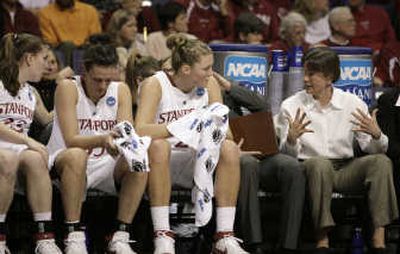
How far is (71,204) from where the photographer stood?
6125 mm

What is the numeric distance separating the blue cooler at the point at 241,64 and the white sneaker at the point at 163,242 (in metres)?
1.46

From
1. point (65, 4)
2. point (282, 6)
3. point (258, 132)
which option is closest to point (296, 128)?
point (258, 132)

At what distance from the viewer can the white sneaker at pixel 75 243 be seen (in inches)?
239

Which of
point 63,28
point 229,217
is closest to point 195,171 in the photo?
point 229,217

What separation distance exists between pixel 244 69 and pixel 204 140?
3.74ft

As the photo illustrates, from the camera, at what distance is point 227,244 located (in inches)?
245

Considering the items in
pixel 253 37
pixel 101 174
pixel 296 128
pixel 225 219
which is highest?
pixel 253 37

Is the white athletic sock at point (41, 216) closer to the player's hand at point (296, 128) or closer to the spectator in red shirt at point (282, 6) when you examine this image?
the player's hand at point (296, 128)

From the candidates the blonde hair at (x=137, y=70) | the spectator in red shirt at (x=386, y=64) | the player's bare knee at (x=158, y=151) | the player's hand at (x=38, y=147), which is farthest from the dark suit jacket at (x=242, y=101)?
the spectator in red shirt at (x=386, y=64)

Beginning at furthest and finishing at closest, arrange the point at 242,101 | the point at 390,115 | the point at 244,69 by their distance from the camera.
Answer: the point at 244,69 < the point at 390,115 < the point at 242,101

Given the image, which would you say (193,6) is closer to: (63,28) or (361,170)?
(63,28)

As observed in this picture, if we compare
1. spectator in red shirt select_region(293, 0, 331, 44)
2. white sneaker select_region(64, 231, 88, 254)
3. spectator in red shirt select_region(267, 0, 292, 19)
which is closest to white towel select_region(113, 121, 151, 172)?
white sneaker select_region(64, 231, 88, 254)

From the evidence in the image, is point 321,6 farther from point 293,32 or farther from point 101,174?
point 101,174

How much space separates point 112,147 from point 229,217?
76 centimetres
